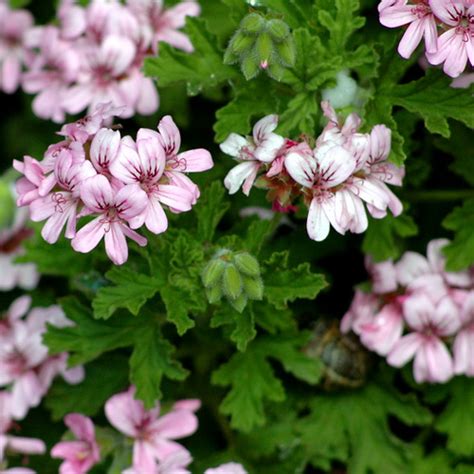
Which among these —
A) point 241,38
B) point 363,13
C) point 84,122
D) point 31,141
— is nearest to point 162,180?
point 84,122

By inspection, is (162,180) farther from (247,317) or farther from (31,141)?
(31,141)

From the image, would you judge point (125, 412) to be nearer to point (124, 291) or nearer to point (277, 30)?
point (124, 291)

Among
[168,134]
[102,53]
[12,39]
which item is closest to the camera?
[168,134]

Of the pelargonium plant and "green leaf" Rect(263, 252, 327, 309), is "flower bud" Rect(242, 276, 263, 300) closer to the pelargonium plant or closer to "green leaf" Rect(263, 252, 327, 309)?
the pelargonium plant

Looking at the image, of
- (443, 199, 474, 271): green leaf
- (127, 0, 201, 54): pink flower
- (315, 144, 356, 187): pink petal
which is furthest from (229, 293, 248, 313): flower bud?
(127, 0, 201, 54): pink flower

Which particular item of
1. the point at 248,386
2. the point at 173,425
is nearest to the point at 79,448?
the point at 173,425
